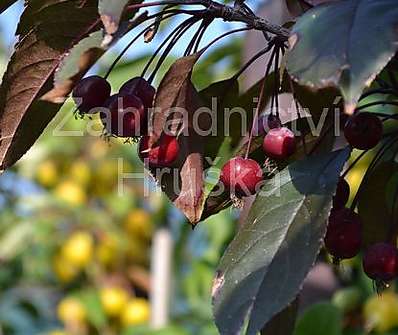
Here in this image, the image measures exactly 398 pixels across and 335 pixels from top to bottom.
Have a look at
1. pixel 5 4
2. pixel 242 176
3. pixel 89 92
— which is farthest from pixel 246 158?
pixel 5 4

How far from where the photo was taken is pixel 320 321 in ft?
4.47

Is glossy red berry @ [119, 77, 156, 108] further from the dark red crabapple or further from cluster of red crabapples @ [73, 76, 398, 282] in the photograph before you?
the dark red crabapple

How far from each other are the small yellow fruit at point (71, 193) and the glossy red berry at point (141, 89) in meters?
1.89

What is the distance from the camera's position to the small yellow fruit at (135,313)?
245 centimetres

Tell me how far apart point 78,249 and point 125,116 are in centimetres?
185

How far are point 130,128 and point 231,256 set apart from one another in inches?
5.2

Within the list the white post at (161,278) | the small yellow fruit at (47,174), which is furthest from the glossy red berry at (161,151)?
the small yellow fruit at (47,174)

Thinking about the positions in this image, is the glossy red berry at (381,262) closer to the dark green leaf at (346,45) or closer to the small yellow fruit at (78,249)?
the dark green leaf at (346,45)

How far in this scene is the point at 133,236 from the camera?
2654 mm

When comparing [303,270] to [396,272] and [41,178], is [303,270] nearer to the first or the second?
[396,272]

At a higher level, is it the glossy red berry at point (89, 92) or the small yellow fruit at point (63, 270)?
the glossy red berry at point (89, 92)

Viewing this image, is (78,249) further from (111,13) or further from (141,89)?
(111,13)

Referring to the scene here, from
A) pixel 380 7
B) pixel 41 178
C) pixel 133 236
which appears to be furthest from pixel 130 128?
pixel 41 178

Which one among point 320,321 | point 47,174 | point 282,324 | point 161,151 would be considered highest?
point 161,151
